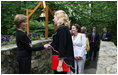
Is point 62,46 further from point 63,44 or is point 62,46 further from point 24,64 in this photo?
point 24,64

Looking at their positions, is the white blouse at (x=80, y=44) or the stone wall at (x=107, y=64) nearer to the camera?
the stone wall at (x=107, y=64)

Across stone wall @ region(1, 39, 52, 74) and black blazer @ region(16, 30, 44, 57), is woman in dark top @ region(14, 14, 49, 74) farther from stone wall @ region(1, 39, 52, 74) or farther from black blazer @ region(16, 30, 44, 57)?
stone wall @ region(1, 39, 52, 74)

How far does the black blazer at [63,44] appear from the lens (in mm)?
2373

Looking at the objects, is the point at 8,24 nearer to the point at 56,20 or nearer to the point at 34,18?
the point at 34,18

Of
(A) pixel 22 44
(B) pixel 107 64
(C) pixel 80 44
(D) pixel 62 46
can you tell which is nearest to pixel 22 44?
(A) pixel 22 44

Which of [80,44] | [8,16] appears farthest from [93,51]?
[8,16]

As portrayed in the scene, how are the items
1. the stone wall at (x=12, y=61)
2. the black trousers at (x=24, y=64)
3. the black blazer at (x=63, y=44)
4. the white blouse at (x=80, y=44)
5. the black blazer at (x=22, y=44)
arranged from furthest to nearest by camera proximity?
1. the white blouse at (x=80, y=44)
2. the stone wall at (x=12, y=61)
3. the black trousers at (x=24, y=64)
4. the black blazer at (x=22, y=44)
5. the black blazer at (x=63, y=44)

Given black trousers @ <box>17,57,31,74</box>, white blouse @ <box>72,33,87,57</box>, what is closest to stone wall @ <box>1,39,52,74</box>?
black trousers @ <box>17,57,31,74</box>

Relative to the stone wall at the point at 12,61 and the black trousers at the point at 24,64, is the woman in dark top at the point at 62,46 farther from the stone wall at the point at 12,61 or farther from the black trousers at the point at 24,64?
the stone wall at the point at 12,61

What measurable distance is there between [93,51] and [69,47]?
684 centimetres

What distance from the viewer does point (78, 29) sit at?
4.08 metres

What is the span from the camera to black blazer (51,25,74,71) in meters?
2.37

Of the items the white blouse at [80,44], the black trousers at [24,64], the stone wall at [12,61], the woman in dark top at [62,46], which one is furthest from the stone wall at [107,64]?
the stone wall at [12,61]

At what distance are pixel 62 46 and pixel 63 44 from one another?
0.03 meters
